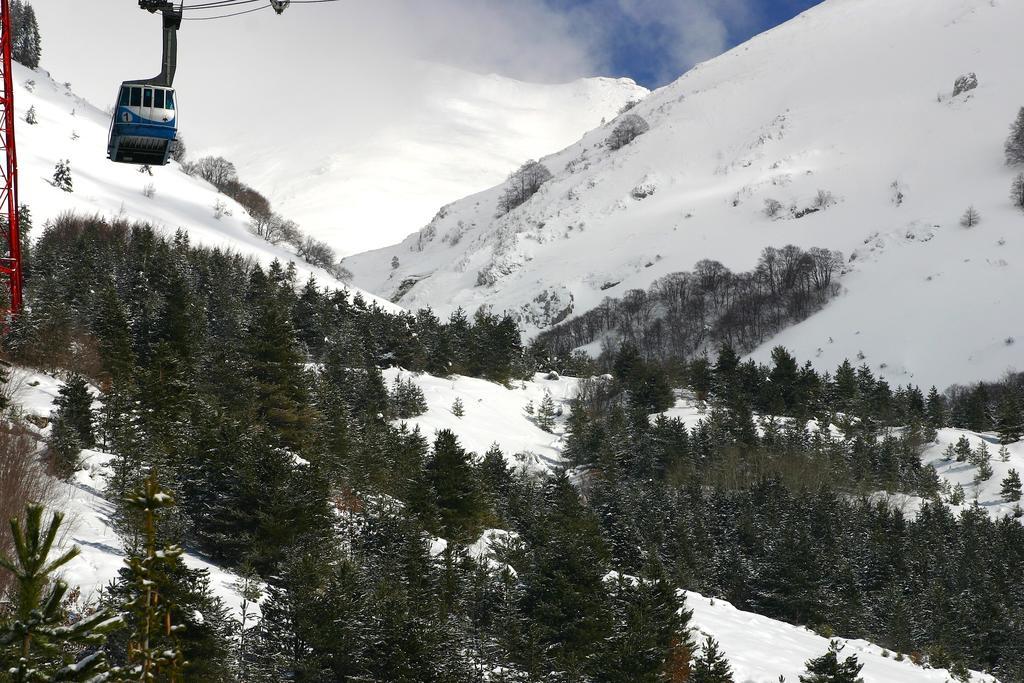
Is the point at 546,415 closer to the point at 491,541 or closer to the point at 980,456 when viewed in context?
the point at 980,456

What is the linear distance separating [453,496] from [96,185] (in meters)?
80.9

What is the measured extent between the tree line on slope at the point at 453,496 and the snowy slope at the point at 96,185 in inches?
206

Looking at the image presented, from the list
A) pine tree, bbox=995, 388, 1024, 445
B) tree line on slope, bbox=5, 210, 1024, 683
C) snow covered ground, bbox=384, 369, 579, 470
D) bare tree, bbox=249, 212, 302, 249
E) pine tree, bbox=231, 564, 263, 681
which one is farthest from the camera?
bare tree, bbox=249, 212, 302, 249

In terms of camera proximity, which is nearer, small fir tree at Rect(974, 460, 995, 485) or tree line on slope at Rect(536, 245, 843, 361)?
small fir tree at Rect(974, 460, 995, 485)

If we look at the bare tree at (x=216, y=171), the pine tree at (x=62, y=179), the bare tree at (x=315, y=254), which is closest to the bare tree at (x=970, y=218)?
the bare tree at (x=315, y=254)

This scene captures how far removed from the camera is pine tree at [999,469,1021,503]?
89.8m

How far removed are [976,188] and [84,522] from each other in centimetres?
19301

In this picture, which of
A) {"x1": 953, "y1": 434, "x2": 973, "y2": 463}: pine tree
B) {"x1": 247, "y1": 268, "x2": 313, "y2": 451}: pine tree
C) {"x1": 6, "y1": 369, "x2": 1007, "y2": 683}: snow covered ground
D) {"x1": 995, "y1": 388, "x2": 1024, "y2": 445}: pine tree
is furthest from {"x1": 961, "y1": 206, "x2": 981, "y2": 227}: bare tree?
{"x1": 247, "y1": 268, "x2": 313, "y2": 451}: pine tree

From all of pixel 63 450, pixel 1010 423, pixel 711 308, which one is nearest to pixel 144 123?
pixel 63 450

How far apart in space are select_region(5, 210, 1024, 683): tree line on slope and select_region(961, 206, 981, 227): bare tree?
2838 inches

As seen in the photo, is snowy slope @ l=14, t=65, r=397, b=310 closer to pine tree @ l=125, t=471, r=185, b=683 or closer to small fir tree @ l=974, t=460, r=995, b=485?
small fir tree @ l=974, t=460, r=995, b=485

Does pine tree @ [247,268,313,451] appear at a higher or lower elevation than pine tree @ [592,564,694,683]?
higher

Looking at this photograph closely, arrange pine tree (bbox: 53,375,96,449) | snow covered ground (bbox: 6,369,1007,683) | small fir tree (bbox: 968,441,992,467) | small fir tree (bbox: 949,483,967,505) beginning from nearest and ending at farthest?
snow covered ground (bbox: 6,369,1007,683)
pine tree (bbox: 53,375,96,449)
small fir tree (bbox: 949,483,967,505)
small fir tree (bbox: 968,441,992,467)

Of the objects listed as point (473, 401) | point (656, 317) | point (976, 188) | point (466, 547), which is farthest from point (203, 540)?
point (976, 188)
